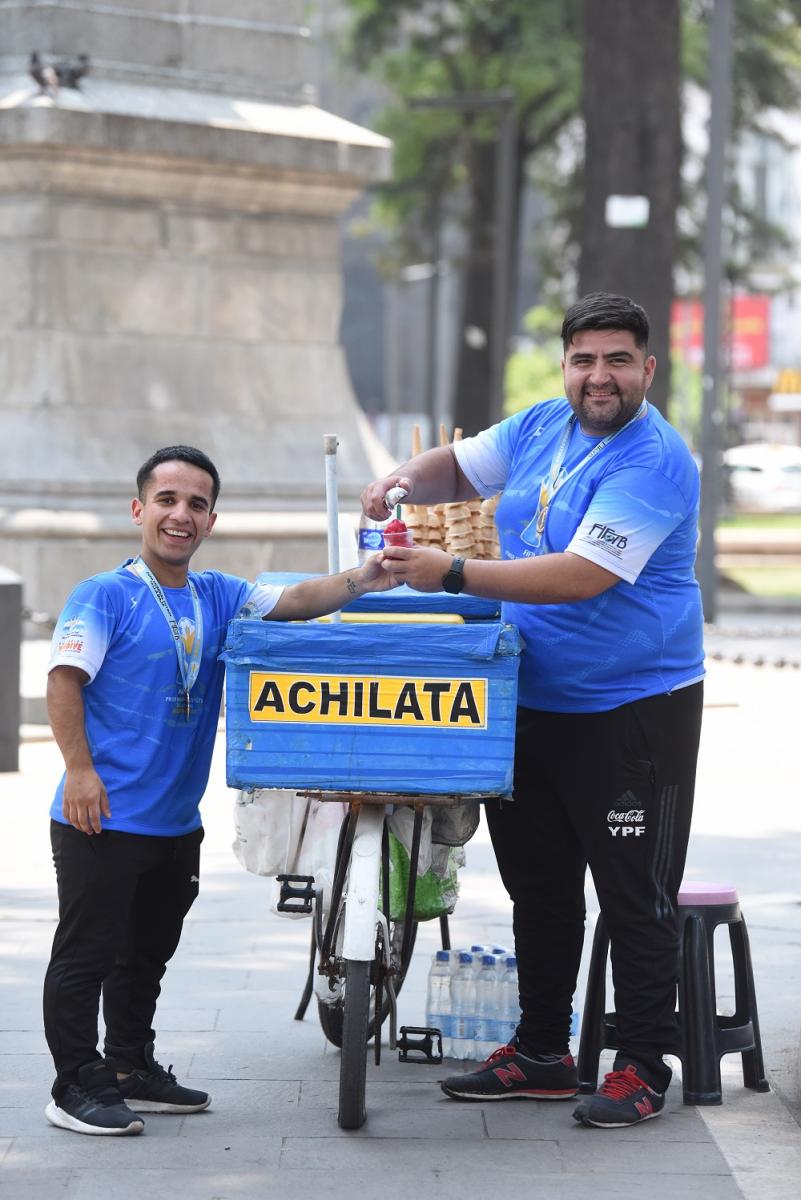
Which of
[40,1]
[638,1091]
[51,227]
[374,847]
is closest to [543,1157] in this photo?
[638,1091]

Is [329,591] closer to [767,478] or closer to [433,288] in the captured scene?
[433,288]

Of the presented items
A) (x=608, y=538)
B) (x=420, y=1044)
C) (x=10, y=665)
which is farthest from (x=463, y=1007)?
(x=10, y=665)

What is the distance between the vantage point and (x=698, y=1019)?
5.21 metres

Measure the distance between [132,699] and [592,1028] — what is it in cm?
140

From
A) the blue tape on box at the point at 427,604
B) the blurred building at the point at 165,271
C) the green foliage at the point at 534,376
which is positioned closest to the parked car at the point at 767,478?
the green foliage at the point at 534,376

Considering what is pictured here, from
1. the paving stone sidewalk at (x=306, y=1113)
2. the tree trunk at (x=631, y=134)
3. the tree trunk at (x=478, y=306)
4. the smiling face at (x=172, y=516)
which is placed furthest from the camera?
the tree trunk at (x=478, y=306)

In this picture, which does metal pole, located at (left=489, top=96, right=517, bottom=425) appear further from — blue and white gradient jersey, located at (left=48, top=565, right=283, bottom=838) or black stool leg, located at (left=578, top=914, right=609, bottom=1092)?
blue and white gradient jersey, located at (left=48, top=565, right=283, bottom=838)

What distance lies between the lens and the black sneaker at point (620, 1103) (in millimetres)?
4938

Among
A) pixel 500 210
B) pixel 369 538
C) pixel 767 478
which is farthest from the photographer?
pixel 767 478

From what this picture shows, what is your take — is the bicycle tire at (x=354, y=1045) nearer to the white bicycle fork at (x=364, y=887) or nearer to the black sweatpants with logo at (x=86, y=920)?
the white bicycle fork at (x=364, y=887)

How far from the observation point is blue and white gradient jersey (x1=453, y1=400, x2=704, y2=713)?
4801 mm

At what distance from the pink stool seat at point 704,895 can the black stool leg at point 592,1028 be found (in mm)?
205

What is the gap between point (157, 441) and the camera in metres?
12.7

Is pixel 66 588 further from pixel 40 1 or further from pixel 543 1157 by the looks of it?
pixel 543 1157
